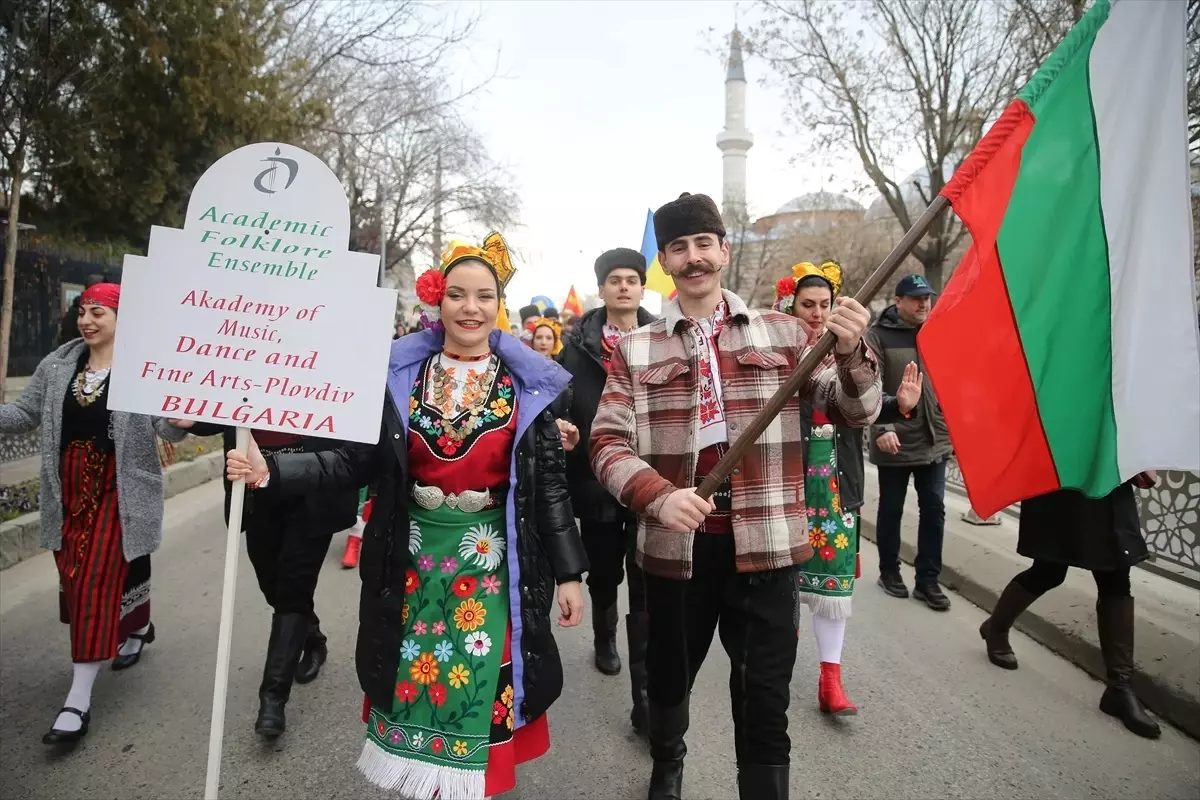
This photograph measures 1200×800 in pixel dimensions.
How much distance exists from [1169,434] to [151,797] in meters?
3.69

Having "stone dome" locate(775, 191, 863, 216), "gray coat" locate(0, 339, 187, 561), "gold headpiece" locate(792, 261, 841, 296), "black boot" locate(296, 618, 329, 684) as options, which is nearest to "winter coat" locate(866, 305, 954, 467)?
"gold headpiece" locate(792, 261, 841, 296)

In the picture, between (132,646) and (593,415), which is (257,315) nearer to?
(593,415)

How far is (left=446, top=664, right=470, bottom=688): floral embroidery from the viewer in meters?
2.19

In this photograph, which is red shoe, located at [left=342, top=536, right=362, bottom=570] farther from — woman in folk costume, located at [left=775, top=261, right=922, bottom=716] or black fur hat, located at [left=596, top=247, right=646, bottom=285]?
woman in folk costume, located at [left=775, top=261, right=922, bottom=716]

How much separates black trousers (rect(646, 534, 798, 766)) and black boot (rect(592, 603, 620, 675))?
159 cm

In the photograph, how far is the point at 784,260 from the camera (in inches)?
1318

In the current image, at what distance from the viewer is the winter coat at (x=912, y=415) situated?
15.4 ft

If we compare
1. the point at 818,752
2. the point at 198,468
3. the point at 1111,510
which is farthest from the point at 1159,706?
the point at 198,468

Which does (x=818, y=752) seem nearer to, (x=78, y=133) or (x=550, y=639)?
(x=550, y=639)

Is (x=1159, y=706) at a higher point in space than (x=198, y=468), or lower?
lower

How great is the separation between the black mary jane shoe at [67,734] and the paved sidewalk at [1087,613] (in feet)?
15.0

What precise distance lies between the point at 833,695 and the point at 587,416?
5.75ft

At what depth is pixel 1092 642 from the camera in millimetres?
3879

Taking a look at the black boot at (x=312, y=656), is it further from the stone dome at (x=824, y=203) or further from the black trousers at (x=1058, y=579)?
the stone dome at (x=824, y=203)
